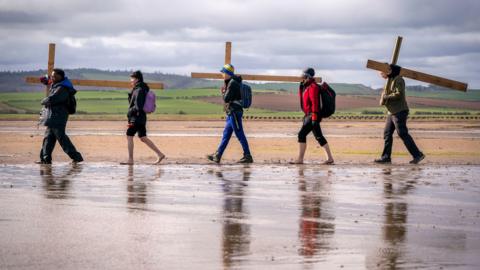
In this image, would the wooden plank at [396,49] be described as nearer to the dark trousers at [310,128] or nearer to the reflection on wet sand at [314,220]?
the dark trousers at [310,128]

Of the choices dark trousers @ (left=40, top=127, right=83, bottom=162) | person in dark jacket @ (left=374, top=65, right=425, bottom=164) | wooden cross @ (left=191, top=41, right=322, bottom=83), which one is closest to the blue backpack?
person in dark jacket @ (left=374, top=65, right=425, bottom=164)

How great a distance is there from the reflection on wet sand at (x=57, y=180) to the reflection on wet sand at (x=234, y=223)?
197cm

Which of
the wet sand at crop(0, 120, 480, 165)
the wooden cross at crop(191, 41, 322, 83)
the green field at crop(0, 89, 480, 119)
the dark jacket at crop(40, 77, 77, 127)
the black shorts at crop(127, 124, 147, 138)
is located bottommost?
the green field at crop(0, 89, 480, 119)

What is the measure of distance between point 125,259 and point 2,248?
3.66ft

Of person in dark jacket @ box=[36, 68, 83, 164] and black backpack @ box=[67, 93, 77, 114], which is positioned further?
black backpack @ box=[67, 93, 77, 114]

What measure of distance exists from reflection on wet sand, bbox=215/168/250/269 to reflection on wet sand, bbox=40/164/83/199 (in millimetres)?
1967

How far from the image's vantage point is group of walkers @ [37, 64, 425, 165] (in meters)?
17.4

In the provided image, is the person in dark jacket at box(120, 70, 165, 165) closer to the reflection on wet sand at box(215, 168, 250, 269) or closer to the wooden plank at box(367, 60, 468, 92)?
the reflection on wet sand at box(215, 168, 250, 269)

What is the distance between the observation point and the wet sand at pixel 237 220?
7559 millimetres

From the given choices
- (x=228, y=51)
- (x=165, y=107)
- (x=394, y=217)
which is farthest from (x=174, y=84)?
(x=394, y=217)

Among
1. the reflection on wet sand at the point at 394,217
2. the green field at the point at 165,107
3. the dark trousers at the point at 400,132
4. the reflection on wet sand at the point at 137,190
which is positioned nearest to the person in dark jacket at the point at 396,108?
the dark trousers at the point at 400,132

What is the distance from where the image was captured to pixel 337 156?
21.2 metres

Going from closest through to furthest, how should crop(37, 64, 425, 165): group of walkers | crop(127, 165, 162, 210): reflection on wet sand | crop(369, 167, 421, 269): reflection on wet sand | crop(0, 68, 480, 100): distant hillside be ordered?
crop(369, 167, 421, 269): reflection on wet sand, crop(127, 165, 162, 210): reflection on wet sand, crop(37, 64, 425, 165): group of walkers, crop(0, 68, 480, 100): distant hillside

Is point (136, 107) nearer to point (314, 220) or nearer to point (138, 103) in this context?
point (138, 103)
